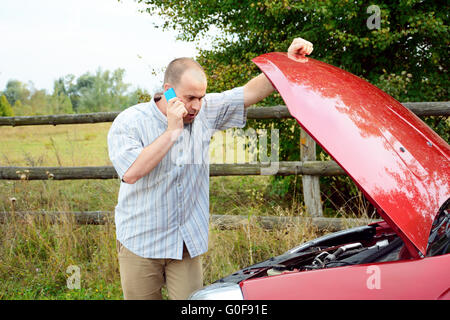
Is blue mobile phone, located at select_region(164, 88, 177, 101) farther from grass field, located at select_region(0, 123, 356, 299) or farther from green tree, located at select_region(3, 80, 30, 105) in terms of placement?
green tree, located at select_region(3, 80, 30, 105)

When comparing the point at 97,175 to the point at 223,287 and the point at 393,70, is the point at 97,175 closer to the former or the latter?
the point at 223,287

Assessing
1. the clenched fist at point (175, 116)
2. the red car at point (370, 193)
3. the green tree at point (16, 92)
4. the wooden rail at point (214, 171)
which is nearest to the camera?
the red car at point (370, 193)

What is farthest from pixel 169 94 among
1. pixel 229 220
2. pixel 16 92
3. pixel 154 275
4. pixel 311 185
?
pixel 16 92

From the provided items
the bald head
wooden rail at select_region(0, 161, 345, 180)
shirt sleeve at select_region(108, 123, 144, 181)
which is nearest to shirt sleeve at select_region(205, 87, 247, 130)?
the bald head

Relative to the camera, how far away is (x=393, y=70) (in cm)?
636

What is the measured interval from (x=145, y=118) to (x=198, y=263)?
2.70 feet

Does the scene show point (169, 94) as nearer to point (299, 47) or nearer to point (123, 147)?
point (123, 147)

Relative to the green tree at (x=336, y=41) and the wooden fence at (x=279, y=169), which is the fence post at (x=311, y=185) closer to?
the wooden fence at (x=279, y=169)

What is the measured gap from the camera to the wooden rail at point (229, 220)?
14.9ft

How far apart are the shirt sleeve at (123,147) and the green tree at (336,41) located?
4117 millimetres

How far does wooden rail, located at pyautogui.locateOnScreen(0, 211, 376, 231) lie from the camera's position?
178 inches

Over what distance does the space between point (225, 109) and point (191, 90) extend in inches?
17.1

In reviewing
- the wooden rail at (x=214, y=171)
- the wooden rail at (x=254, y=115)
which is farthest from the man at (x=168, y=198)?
the wooden rail at (x=214, y=171)

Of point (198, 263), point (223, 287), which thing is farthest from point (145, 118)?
point (223, 287)
